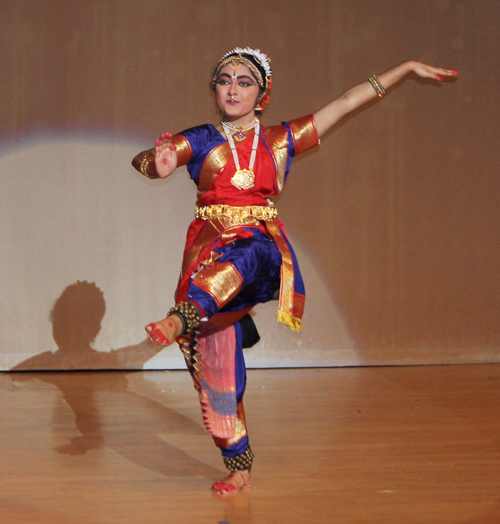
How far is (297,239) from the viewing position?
5.06 m

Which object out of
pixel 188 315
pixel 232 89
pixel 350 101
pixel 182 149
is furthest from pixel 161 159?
pixel 350 101

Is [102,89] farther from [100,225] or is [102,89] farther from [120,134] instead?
[100,225]

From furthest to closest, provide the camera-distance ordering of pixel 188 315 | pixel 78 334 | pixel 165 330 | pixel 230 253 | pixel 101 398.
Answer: pixel 78 334
pixel 101 398
pixel 230 253
pixel 188 315
pixel 165 330

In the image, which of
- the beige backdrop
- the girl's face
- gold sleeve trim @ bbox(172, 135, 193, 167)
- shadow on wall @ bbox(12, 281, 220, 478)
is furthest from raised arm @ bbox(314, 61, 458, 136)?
the beige backdrop

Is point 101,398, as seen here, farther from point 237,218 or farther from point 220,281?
point 220,281

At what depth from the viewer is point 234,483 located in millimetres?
2195

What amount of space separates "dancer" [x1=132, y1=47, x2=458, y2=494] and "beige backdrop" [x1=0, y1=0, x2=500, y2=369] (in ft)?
7.72

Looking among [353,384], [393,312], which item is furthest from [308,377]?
[393,312]

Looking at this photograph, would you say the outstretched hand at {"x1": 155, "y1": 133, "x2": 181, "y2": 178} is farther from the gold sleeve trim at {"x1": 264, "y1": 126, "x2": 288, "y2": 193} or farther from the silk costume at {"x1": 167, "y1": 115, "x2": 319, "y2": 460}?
the gold sleeve trim at {"x1": 264, "y1": 126, "x2": 288, "y2": 193}

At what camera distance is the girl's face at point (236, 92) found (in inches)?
94.6

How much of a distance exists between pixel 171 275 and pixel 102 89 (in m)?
1.35

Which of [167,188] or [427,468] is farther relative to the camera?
[167,188]

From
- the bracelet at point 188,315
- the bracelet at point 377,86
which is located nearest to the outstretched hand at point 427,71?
the bracelet at point 377,86

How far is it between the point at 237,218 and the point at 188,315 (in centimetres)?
51
